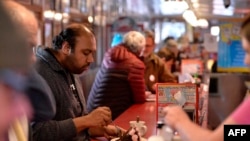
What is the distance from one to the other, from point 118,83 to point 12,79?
3.69 m

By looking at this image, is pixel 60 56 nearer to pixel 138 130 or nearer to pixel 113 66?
pixel 138 130

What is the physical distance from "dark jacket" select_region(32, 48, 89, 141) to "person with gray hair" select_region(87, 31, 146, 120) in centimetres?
142

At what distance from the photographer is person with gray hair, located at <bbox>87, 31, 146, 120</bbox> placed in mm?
4375

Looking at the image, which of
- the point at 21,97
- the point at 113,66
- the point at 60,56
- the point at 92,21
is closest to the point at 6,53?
the point at 21,97

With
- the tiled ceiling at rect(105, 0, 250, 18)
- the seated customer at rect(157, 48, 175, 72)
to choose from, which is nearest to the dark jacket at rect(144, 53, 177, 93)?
the tiled ceiling at rect(105, 0, 250, 18)

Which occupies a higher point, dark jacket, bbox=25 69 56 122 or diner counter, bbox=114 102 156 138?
dark jacket, bbox=25 69 56 122

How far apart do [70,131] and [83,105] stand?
41 cm

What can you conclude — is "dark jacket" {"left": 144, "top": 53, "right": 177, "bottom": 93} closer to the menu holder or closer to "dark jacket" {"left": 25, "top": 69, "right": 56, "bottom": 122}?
the menu holder

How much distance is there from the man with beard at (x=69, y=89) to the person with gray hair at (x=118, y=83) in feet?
4.41

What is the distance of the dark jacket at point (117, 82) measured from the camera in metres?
4.38

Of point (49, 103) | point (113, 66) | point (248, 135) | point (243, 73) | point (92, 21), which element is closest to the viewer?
point (49, 103)

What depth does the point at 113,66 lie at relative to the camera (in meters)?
4.47

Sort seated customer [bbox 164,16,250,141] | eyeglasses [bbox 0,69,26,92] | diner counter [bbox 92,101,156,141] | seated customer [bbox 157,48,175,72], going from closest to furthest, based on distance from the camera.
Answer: eyeglasses [bbox 0,69,26,92] < seated customer [bbox 164,16,250,141] < diner counter [bbox 92,101,156,141] < seated customer [bbox 157,48,175,72]

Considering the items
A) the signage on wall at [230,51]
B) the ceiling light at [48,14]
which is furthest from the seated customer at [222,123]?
the signage on wall at [230,51]
